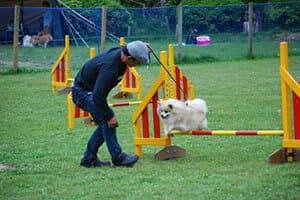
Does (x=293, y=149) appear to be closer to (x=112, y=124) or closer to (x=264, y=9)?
(x=112, y=124)

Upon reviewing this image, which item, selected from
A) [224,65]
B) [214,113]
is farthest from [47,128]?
[224,65]

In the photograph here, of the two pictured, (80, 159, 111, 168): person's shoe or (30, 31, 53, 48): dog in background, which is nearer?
(80, 159, 111, 168): person's shoe

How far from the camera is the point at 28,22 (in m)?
30.1

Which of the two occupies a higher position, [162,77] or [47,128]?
[162,77]

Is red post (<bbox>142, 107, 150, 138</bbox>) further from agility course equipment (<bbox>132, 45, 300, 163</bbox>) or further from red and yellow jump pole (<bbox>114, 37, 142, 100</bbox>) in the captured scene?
red and yellow jump pole (<bbox>114, 37, 142, 100</bbox>)

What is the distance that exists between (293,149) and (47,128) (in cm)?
479

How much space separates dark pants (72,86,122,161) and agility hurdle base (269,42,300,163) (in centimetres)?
173

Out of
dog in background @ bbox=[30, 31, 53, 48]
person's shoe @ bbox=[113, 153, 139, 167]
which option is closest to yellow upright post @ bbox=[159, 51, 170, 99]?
person's shoe @ bbox=[113, 153, 139, 167]

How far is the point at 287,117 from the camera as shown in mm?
7598

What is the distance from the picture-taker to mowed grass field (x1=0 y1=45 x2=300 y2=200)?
6605 mm

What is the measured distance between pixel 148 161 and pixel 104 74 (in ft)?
4.30

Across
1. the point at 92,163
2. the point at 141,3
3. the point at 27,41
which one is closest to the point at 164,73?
the point at 92,163

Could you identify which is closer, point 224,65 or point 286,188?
point 286,188

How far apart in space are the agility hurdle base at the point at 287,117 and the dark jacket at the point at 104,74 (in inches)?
68.4
